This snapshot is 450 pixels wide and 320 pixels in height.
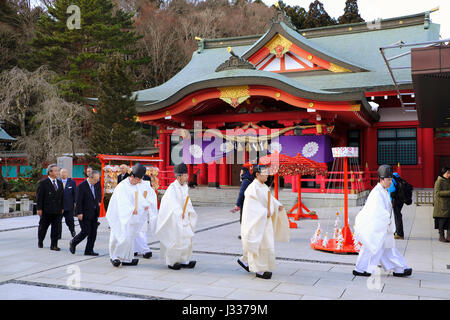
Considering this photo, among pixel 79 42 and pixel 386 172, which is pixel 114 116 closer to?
pixel 386 172

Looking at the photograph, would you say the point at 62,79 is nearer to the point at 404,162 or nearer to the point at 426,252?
the point at 404,162

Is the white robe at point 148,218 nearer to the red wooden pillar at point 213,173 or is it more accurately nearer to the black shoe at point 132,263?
the black shoe at point 132,263

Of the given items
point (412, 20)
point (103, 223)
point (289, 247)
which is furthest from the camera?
point (412, 20)

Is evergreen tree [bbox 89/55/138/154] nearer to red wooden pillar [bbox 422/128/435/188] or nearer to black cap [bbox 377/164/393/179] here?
black cap [bbox 377/164/393/179]

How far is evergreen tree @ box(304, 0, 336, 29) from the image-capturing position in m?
36.3

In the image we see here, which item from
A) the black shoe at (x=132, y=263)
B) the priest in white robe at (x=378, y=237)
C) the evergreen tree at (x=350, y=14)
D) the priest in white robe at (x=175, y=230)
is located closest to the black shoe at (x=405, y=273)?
the priest in white robe at (x=378, y=237)

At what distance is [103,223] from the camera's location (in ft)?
36.5

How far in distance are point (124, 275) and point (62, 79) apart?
2035 centimetres

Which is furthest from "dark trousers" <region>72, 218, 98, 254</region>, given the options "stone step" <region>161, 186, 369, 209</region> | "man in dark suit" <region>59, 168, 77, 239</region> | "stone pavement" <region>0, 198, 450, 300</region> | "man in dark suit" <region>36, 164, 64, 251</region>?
"stone step" <region>161, 186, 369, 209</region>

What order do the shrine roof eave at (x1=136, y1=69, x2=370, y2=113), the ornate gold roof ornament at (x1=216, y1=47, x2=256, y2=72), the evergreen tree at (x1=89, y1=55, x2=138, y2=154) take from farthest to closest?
1. the ornate gold roof ornament at (x1=216, y1=47, x2=256, y2=72)
2. the evergreen tree at (x1=89, y1=55, x2=138, y2=154)
3. the shrine roof eave at (x1=136, y1=69, x2=370, y2=113)

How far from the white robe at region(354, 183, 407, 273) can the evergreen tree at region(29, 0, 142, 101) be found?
2066cm

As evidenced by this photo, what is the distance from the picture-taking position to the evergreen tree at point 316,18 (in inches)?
1430

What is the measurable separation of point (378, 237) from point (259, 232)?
5.09ft

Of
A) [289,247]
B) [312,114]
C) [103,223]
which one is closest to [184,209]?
[289,247]
